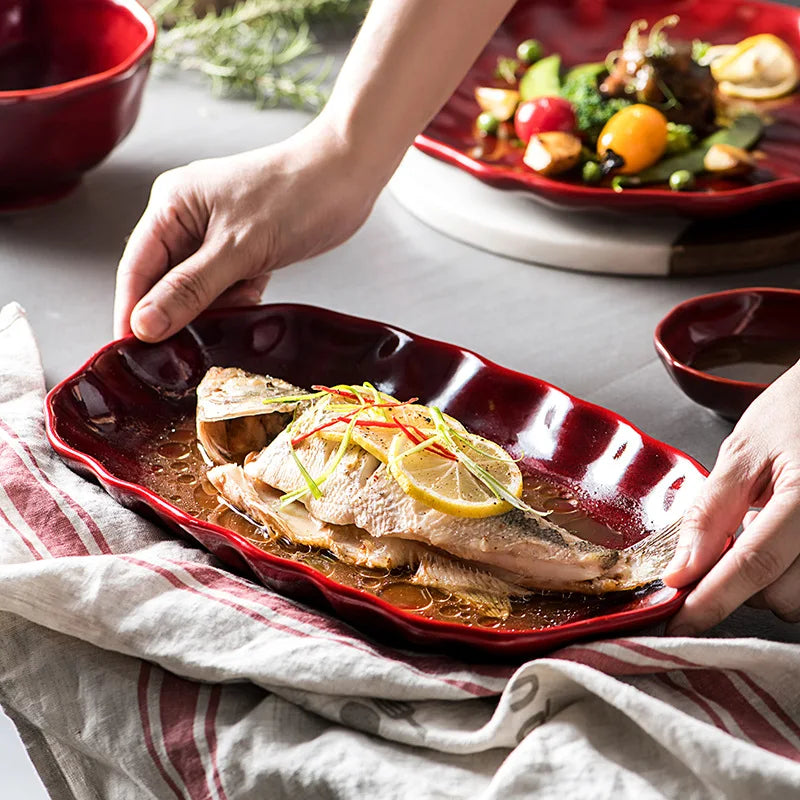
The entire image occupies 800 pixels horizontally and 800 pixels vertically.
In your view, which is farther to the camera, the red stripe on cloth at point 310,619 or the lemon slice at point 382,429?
the lemon slice at point 382,429

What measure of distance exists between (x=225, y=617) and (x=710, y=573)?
0.53 meters

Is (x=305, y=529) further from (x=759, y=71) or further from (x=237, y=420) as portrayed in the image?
(x=759, y=71)

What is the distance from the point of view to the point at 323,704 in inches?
48.6

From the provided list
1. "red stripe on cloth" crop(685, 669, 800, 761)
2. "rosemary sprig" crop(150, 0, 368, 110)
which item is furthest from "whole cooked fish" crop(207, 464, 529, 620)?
"rosemary sprig" crop(150, 0, 368, 110)

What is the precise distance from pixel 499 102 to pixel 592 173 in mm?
374

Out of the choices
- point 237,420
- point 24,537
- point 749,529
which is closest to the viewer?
point 749,529

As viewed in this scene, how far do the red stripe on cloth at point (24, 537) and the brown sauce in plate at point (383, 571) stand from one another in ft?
0.62

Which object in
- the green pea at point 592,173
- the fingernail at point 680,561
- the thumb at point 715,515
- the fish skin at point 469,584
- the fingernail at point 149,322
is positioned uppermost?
the thumb at point 715,515

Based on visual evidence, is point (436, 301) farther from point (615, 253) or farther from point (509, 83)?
point (509, 83)

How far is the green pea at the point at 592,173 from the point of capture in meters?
2.37

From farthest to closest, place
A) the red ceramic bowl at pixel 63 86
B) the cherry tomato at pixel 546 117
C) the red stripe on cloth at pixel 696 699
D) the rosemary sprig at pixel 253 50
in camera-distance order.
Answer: the rosemary sprig at pixel 253 50
the cherry tomato at pixel 546 117
the red ceramic bowl at pixel 63 86
the red stripe on cloth at pixel 696 699

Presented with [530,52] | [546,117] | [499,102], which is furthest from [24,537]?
[530,52]

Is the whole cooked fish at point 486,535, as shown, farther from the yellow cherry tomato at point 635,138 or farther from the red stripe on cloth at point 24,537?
the yellow cherry tomato at point 635,138

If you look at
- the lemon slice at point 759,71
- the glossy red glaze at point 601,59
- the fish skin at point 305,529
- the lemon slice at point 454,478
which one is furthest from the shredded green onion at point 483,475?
the lemon slice at point 759,71
